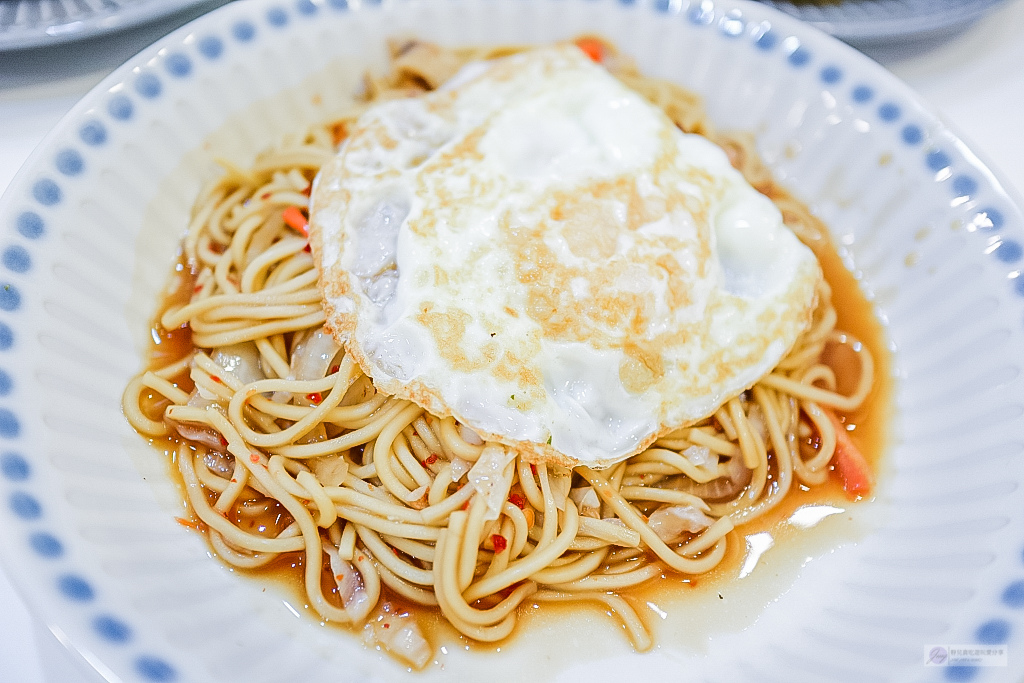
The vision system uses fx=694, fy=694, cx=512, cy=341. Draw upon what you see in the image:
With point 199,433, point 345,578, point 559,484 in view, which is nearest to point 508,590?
point 559,484

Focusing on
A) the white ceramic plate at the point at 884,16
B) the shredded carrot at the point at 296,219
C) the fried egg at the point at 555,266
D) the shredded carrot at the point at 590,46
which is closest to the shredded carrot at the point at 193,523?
the fried egg at the point at 555,266

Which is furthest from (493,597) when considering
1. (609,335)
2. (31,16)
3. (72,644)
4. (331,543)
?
(31,16)

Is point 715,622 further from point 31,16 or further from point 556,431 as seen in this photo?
point 31,16

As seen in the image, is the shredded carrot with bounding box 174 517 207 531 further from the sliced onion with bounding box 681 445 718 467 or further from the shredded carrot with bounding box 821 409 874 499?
the shredded carrot with bounding box 821 409 874 499

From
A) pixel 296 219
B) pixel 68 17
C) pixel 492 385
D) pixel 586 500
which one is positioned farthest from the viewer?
pixel 68 17

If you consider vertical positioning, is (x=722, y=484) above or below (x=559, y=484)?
below

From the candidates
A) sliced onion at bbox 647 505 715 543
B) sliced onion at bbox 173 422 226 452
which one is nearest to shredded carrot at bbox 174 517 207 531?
sliced onion at bbox 173 422 226 452

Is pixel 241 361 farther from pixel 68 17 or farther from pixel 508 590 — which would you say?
pixel 68 17

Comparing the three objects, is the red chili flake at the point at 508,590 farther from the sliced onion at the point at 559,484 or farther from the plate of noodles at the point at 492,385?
the sliced onion at the point at 559,484
